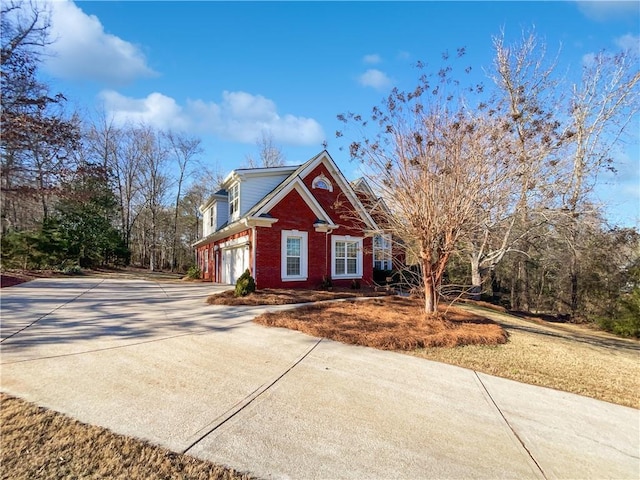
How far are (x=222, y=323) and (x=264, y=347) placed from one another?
7.44ft

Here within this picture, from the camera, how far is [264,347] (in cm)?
601

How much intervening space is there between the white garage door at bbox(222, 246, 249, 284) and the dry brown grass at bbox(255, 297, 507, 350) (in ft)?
20.8

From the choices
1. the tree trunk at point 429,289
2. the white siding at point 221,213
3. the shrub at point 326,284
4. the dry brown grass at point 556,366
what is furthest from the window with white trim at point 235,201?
the dry brown grass at point 556,366

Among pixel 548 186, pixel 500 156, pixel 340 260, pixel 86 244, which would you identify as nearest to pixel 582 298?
pixel 548 186

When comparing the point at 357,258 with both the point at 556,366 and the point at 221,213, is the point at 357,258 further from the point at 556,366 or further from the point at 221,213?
the point at 556,366

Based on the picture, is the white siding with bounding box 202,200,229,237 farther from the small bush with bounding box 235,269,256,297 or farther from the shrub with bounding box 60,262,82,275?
the shrub with bounding box 60,262,82,275

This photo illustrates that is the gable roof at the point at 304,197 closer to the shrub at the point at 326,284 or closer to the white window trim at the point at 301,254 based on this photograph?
the white window trim at the point at 301,254

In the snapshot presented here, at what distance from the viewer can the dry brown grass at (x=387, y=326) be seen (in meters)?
6.69

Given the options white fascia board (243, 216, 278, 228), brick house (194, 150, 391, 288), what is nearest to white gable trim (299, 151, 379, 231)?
brick house (194, 150, 391, 288)

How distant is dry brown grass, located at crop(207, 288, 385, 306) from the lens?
10.7 meters

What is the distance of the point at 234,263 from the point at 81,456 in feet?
46.8

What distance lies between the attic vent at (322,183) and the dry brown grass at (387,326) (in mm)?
8126

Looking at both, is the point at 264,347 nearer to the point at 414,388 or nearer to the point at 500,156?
the point at 414,388

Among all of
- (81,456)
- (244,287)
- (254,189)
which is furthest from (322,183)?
(81,456)
